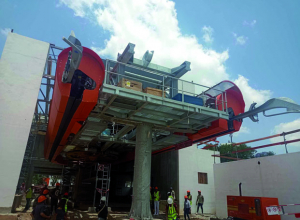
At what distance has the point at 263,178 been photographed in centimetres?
1348

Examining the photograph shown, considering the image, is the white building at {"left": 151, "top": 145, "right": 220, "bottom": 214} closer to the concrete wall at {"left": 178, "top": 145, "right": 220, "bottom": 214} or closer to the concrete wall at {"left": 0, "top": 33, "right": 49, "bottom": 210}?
the concrete wall at {"left": 178, "top": 145, "right": 220, "bottom": 214}

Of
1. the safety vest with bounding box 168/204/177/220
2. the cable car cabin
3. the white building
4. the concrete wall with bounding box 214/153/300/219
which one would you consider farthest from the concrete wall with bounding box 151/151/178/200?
the safety vest with bounding box 168/204/177/220

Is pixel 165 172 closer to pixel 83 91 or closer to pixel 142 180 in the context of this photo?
pixel 142 180

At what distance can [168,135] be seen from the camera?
15469 mm

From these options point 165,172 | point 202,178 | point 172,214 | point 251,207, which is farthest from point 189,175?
point 172,214

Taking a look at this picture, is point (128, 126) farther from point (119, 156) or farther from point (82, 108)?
point (119, 156)

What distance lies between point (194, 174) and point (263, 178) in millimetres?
6798

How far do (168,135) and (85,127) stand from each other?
221 inches

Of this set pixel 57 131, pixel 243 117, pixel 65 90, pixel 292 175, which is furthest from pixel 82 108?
pixel 292 175

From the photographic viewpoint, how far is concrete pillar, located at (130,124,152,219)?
10894 mm

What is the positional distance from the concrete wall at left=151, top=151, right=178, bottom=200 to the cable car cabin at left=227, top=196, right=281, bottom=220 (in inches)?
292

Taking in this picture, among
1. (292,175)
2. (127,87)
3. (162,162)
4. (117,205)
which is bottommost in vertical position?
(117,205)

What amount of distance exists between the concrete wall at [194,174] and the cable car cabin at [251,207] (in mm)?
7022

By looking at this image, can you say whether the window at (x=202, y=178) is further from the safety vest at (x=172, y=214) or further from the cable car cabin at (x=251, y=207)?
the safety vest at (x=172, y=214)
